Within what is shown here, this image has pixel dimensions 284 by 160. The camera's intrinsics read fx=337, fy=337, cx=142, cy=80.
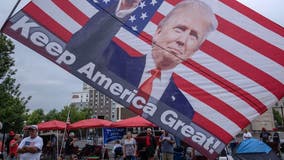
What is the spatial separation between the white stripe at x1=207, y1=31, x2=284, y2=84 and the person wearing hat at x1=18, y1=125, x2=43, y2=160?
13.0 feet

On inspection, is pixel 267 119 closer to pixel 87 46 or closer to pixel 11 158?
pixel 11 158

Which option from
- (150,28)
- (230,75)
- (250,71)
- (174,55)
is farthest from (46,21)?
(250,71)

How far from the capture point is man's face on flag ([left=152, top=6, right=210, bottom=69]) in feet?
11.8

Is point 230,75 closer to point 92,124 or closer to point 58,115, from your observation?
point 92,124

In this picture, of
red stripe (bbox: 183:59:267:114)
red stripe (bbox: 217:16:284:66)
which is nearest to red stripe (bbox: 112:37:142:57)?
red stripe (bbox: 183:59:267:114)

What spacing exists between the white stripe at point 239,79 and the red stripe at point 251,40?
36cm

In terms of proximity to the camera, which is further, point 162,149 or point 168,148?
point 162,149

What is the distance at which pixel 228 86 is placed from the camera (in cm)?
359

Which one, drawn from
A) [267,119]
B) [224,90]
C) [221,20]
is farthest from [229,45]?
[267,119]

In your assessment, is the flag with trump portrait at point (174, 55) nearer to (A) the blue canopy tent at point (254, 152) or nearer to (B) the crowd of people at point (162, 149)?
(A) the blue canopy tent at point (254, 152)

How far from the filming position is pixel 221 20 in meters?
3.76

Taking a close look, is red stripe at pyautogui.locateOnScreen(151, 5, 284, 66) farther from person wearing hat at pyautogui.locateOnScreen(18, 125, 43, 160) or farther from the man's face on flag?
person wearing hat at pyautogui.locateOnScreen(18, 125, 43, 160)

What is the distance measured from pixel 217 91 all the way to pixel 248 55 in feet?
1.80

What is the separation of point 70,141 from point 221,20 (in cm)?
1226
